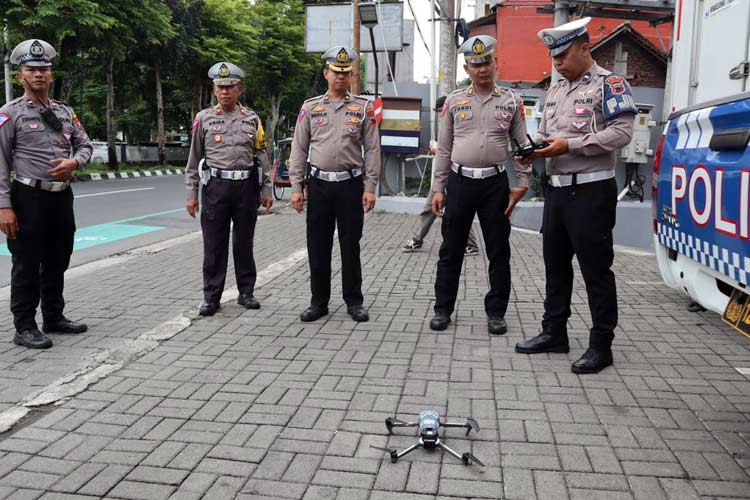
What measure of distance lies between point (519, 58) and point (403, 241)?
25.9 meters

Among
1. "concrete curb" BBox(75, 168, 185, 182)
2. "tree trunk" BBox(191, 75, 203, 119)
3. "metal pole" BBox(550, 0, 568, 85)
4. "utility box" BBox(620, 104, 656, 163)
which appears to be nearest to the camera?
"metal pole" BBox(550, 0, 568, 85)

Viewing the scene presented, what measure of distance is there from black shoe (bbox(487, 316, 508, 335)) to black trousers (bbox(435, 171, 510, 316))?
0.04m

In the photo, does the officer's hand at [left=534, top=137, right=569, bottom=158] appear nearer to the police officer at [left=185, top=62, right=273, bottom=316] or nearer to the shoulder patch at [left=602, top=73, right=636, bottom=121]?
the shoulder patch at [left=602, top=73, right=636, bottom=121]

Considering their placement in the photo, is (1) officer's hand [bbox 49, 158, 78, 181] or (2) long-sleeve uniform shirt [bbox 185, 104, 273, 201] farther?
(2) long-sleeve uniform shirt [bbox 185, 104, 273, 201]

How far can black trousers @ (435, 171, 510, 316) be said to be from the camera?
484 centimetres

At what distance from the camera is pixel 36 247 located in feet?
14.8

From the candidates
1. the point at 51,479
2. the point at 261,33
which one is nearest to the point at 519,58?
the point at 261,33

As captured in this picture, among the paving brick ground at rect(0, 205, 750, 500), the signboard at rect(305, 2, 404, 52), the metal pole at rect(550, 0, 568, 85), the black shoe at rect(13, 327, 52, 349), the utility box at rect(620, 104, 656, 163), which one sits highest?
the signboard at rect(305, 2, 404, 52)

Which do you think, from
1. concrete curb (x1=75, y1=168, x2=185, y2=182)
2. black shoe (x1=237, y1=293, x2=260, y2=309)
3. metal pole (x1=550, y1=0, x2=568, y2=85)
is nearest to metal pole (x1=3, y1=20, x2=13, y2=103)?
concrete curb (x1=75, y1=168, x2=185, y2=182)

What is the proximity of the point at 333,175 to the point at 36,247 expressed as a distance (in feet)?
7.02

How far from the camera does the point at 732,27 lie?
4160mm

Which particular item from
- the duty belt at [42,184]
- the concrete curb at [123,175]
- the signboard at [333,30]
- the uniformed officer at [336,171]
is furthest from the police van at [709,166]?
the concrete curb at [123,175]

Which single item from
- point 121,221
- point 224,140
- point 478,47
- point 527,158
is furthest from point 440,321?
point 121,221

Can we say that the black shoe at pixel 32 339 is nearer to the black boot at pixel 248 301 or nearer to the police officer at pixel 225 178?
the police officer at pixel 225 178
